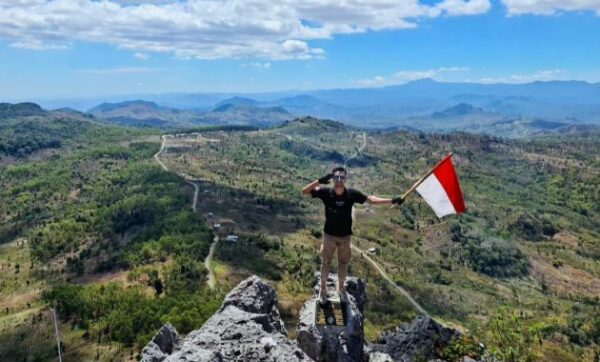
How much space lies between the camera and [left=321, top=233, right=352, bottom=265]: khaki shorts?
73.3 feet

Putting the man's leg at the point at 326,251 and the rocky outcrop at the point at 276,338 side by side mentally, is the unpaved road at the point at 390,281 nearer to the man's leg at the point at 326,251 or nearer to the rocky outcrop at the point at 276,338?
the rocky outcrop at the point at 276,338

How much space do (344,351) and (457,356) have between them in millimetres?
12278

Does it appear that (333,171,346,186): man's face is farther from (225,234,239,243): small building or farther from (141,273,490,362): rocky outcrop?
(225,234,239,243): small building

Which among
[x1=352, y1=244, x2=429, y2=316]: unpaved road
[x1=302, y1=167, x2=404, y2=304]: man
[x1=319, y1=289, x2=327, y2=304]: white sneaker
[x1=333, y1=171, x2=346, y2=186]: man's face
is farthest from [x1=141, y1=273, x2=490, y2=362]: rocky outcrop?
[x1=352, y1=244, x2=429, y2=316]: unpaved road

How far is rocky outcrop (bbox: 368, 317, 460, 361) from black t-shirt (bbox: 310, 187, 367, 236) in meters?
13.1

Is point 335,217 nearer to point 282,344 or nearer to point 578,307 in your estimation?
point 282,344

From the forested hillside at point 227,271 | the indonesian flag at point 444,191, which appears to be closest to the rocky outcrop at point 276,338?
the forested hillside at point 227,271

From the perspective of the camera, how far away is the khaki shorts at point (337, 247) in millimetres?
22344

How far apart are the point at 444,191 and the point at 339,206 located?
5150mm

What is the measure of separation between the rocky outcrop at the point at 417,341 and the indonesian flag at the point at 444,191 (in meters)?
12.6

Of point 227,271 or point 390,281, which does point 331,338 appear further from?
point 390,281

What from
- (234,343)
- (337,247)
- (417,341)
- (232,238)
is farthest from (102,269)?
(234,343)

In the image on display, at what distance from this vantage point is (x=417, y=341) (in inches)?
1308

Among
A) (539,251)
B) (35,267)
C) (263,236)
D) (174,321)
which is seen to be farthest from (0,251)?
(539,251)
